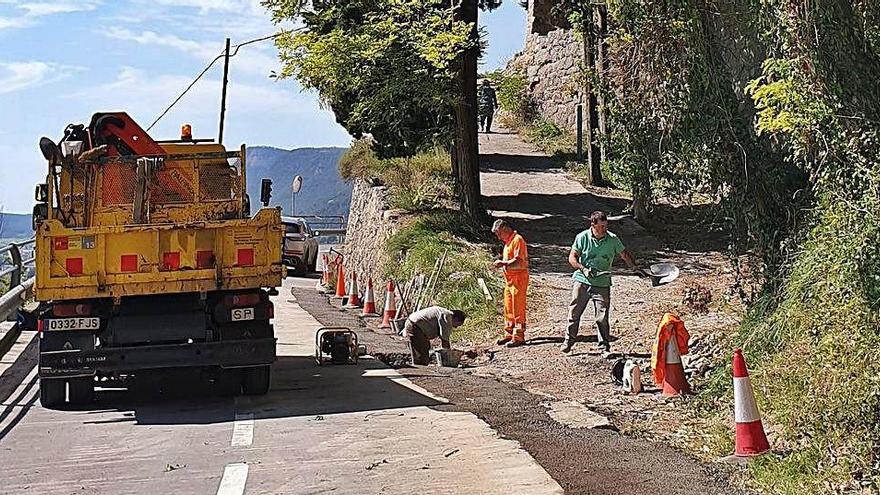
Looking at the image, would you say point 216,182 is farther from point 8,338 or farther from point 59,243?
point 8,338

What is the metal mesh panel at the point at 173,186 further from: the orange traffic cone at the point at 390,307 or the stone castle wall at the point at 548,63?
the stone castle wall at the point at 548,63

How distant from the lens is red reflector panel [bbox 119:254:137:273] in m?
11.3

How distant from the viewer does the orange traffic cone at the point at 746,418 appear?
25.1ft

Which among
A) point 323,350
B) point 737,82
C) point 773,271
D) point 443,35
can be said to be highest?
point 443,35

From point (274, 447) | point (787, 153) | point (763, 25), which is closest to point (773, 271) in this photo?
point (787, 153)

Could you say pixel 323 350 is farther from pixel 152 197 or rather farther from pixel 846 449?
pixel 846 449

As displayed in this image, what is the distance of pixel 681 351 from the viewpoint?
10.8 meters

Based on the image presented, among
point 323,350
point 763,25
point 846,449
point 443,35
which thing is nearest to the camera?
point 846,449

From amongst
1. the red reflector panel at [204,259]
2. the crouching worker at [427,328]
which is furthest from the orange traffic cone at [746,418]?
the crouching worker at [427,328]

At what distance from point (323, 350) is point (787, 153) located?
6.71 m

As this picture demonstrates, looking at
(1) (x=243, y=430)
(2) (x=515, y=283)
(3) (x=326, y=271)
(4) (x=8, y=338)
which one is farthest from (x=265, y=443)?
(3) (x=326, y=271)

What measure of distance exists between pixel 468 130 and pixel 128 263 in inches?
484

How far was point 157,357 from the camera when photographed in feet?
36.8

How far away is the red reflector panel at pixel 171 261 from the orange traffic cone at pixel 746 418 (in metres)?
5.98
